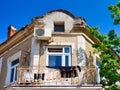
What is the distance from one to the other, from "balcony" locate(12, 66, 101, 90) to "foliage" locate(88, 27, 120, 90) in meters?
0.64

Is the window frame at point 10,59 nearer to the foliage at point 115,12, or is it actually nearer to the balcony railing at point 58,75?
the balcony railing at point 58,75

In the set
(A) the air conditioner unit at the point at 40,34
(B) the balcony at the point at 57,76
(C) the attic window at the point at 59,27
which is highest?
(C) the attic window at the point at 59,27

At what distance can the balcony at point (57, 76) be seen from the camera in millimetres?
13984

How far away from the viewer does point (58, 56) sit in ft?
50.8

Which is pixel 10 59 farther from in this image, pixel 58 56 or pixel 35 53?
pixel 58 56

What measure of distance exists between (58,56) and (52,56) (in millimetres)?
341

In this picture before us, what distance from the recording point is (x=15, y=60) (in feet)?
55.4

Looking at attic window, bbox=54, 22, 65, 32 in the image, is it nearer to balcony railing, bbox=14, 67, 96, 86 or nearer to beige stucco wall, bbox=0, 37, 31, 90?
beige stucco wall, bbox=0, 37, 31, 90

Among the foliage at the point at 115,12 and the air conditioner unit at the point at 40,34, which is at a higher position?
the foliage at the point at 115,12

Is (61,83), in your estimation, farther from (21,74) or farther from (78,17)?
(78,17)

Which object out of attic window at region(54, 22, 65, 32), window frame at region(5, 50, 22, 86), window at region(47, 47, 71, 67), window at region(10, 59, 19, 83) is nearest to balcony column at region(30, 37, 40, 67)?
window at region(47, 47, 71, 67)

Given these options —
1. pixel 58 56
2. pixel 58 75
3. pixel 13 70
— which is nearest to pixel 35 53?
pixel 58 56

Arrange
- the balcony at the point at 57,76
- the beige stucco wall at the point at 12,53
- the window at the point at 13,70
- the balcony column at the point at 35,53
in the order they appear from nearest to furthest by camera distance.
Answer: the balcony at the point at 57,76 → the balcony column at the point at 35,53 → the beige stucco wall at the point at 12,53 → the window at the point at 13,70

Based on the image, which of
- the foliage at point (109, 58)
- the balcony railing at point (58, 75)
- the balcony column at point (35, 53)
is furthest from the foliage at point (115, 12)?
the balcony column at point (35, 53)
